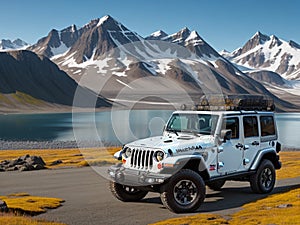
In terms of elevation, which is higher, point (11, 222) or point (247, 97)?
point (247, 97)

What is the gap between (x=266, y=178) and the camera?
17.1m

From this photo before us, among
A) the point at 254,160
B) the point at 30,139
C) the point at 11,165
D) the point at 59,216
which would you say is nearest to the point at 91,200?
the point at 59,216

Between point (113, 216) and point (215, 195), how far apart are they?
5.51 meters

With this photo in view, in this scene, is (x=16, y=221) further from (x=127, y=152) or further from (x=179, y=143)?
(x=179, y=143)

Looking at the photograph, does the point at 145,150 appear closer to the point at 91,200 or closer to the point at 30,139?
the point at 91,200

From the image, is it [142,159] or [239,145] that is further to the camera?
[239,145]

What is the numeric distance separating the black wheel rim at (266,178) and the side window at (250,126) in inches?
68.9

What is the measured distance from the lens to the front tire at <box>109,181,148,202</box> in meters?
15.1

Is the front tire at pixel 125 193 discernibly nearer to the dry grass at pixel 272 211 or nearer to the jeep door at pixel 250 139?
the dry grass at pixel 272 211

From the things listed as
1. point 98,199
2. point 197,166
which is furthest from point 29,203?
point 197,166

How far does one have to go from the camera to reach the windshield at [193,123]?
1476 cm

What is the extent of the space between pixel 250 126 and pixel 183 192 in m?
4.45

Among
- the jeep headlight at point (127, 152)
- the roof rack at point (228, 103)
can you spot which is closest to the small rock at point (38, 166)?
the roof rack at point (228, 103)

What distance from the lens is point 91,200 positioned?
53.1 feet
